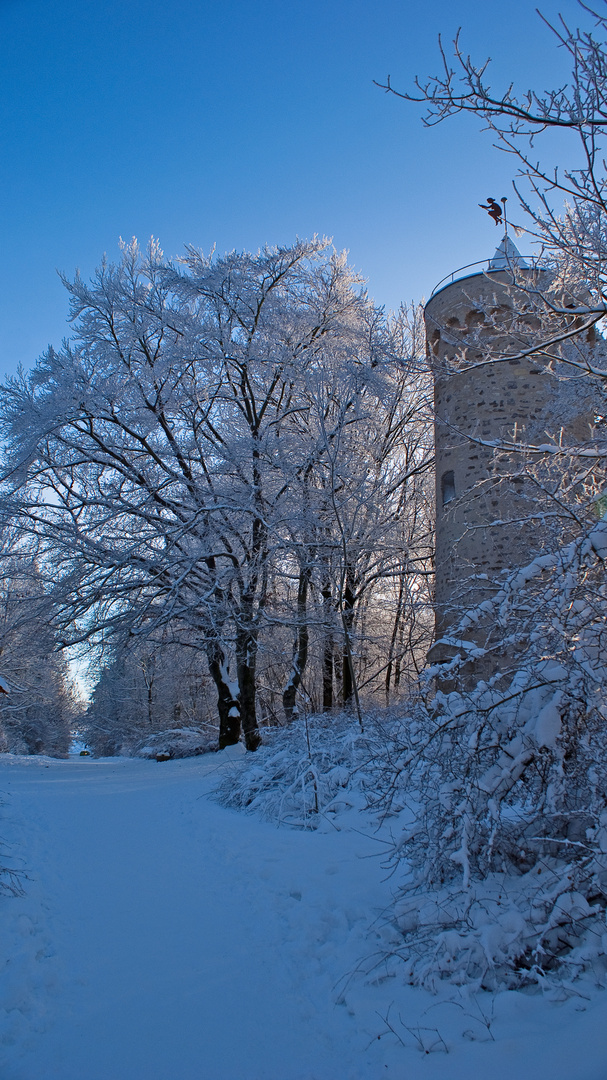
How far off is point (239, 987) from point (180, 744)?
1564 centimetres

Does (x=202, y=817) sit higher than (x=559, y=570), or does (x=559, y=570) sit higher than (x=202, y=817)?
(x=559, y=570)

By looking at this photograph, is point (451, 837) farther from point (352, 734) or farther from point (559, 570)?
point (352, 734)

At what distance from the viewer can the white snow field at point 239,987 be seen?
264 centimetres

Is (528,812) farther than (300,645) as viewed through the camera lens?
No

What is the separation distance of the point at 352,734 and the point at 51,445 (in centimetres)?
956

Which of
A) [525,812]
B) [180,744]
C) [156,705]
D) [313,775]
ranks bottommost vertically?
[180,744]

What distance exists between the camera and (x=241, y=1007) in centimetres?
320

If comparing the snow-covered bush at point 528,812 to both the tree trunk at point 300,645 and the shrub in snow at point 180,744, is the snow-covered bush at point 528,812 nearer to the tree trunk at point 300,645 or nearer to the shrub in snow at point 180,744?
the tree trunk at point 300,645

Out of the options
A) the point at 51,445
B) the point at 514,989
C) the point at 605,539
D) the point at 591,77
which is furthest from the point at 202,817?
the point at 51,445

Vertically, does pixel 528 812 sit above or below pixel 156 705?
above

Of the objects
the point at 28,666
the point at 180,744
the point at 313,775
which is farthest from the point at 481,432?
the point at 28,666

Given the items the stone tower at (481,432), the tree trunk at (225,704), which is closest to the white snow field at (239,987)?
the stone tower at (481,432)

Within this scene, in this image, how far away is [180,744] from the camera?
18281mm

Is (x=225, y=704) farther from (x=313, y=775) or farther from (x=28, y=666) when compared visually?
(x=28, y=666)
